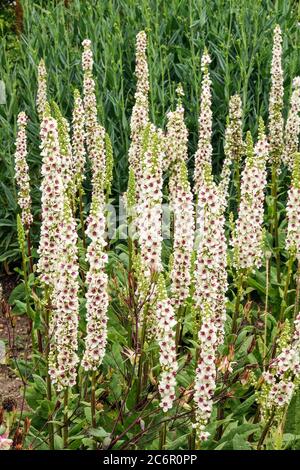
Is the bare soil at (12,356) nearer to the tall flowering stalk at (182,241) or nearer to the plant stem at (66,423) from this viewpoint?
the plant stem at (66,423)

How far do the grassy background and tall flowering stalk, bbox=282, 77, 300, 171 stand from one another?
1106 mm

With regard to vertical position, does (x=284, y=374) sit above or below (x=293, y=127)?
below

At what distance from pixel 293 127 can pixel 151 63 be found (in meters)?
1.98

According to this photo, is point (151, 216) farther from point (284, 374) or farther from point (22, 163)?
point (22, 163)

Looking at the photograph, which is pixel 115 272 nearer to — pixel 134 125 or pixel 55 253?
pixel 134 125

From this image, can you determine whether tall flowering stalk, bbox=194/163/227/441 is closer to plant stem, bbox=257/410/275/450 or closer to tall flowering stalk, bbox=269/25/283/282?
plant stem, bbox=257/410/275/450

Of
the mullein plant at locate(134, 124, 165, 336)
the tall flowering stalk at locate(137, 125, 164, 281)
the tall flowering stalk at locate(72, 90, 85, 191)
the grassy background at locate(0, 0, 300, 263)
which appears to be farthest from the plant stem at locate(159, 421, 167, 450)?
the grassy background at locate(0, 0, 300, 263)

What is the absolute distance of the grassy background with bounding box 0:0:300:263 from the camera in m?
7.75

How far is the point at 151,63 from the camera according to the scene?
7.96 m

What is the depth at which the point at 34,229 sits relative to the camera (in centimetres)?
781

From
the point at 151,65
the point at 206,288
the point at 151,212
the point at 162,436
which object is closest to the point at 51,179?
the point at 151,212

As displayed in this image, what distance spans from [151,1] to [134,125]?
3.72 meters
